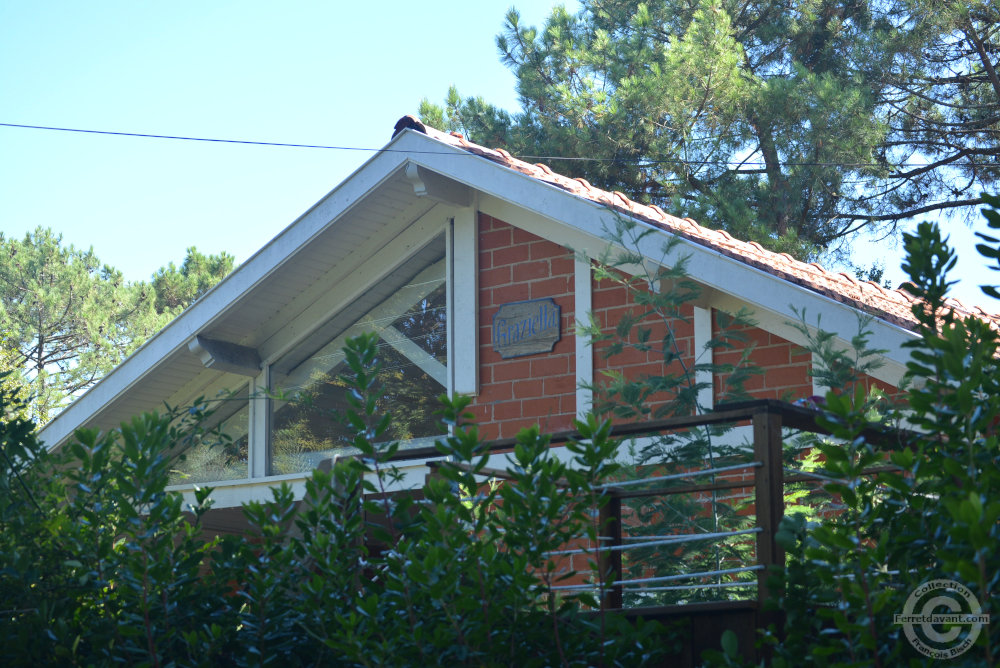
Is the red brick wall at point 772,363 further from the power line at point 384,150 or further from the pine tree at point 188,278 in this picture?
the pine tree at point 188,278

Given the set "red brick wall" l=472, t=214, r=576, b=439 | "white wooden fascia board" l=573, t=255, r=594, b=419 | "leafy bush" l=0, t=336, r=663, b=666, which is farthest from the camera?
"red brick wall" l=472, t=214, r=576, b=439

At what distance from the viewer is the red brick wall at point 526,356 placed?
7.79 meters

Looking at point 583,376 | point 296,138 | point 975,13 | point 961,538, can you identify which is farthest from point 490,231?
point 975,13

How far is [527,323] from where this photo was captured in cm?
800

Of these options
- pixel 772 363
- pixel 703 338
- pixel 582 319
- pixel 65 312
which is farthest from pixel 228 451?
pixel 65 312

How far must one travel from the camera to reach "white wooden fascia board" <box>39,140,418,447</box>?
27.0 feet

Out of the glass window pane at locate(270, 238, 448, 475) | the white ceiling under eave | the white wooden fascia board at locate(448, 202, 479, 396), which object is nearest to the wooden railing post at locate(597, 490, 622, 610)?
the white wooden fascia board at locate(448, 202, 479, 396)

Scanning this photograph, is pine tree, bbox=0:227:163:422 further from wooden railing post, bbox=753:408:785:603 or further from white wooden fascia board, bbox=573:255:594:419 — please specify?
wooden railing post, bbox=753:408:785:603

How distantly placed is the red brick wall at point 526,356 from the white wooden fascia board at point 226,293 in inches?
36.5

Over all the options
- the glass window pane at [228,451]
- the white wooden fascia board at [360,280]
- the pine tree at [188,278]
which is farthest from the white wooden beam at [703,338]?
the pine tree at [188,278]

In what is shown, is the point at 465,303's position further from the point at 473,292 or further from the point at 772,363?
the point at 772,363
